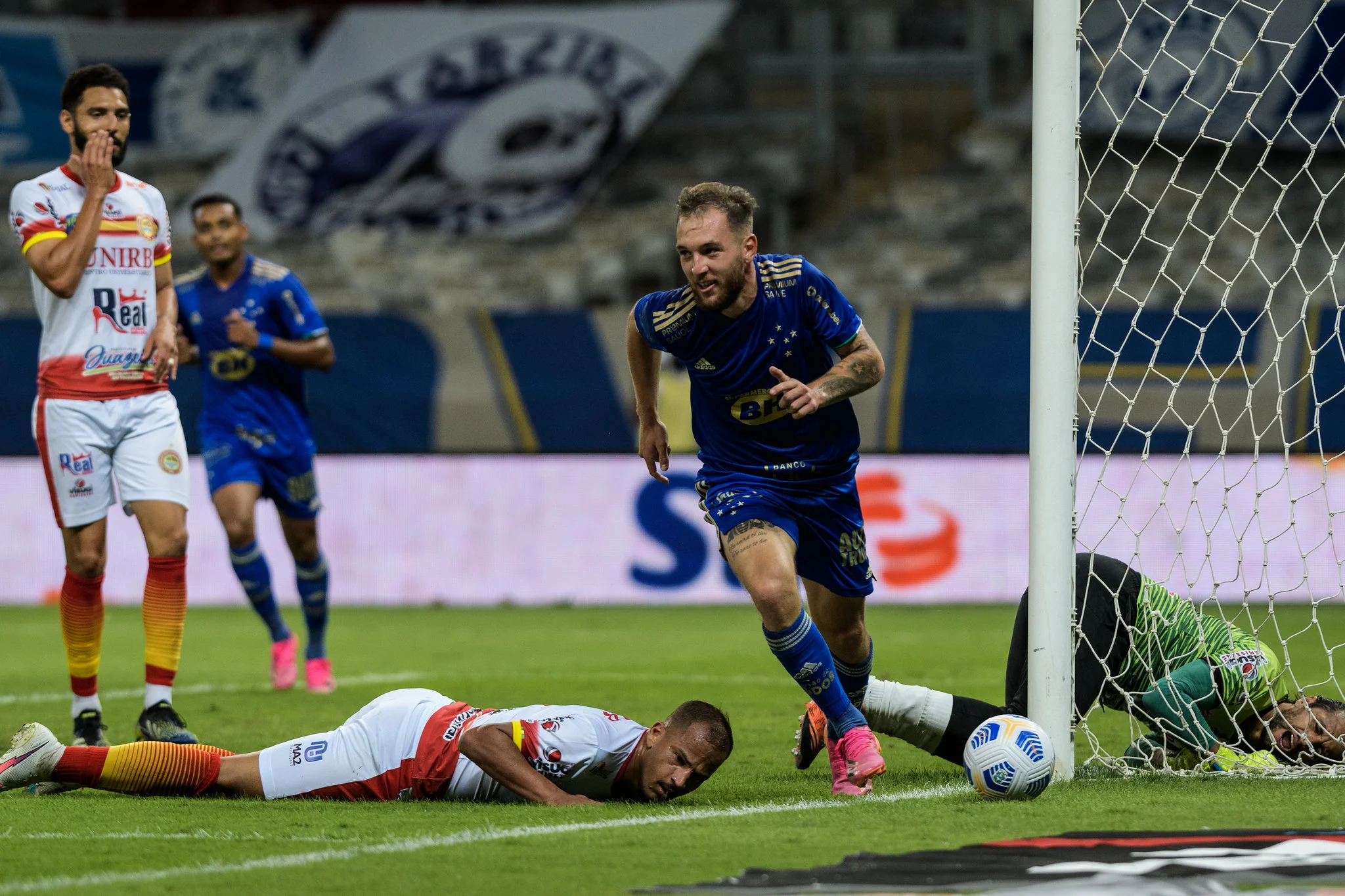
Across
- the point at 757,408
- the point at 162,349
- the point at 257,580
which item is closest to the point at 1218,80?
the point at 257,580

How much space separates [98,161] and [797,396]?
8.36 feet

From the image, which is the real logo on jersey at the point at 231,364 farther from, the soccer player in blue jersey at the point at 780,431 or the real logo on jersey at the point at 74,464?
the soccer player in blue jersey at the point at 780,431

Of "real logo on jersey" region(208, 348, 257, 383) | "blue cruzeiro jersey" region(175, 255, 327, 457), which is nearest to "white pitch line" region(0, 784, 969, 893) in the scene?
"blue cruzeiro jersey" region(175, 255, 327, 457)

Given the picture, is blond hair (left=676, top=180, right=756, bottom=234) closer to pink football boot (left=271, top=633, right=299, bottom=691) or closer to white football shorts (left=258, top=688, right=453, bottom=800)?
white football shorts (left=258, top=688, right=453, bottom=800)

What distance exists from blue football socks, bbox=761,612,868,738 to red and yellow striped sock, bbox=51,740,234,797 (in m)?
1.62

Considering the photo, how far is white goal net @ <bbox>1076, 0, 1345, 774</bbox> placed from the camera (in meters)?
7.45

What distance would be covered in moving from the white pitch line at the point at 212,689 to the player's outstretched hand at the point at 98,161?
272 cm

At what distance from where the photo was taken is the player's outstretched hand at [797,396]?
15.5ft

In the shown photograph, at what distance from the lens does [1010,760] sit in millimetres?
4504

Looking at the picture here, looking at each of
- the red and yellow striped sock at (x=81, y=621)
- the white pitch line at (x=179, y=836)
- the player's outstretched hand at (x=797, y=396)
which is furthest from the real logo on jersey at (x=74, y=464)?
the player's outstretched hand at (x=797, y=396)

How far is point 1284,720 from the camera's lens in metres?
5.18

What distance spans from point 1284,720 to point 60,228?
4284 mm

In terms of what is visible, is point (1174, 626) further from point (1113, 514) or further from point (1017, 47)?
point (1017, 47)

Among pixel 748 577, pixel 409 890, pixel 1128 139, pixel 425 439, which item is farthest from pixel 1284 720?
pixel 1128 139
